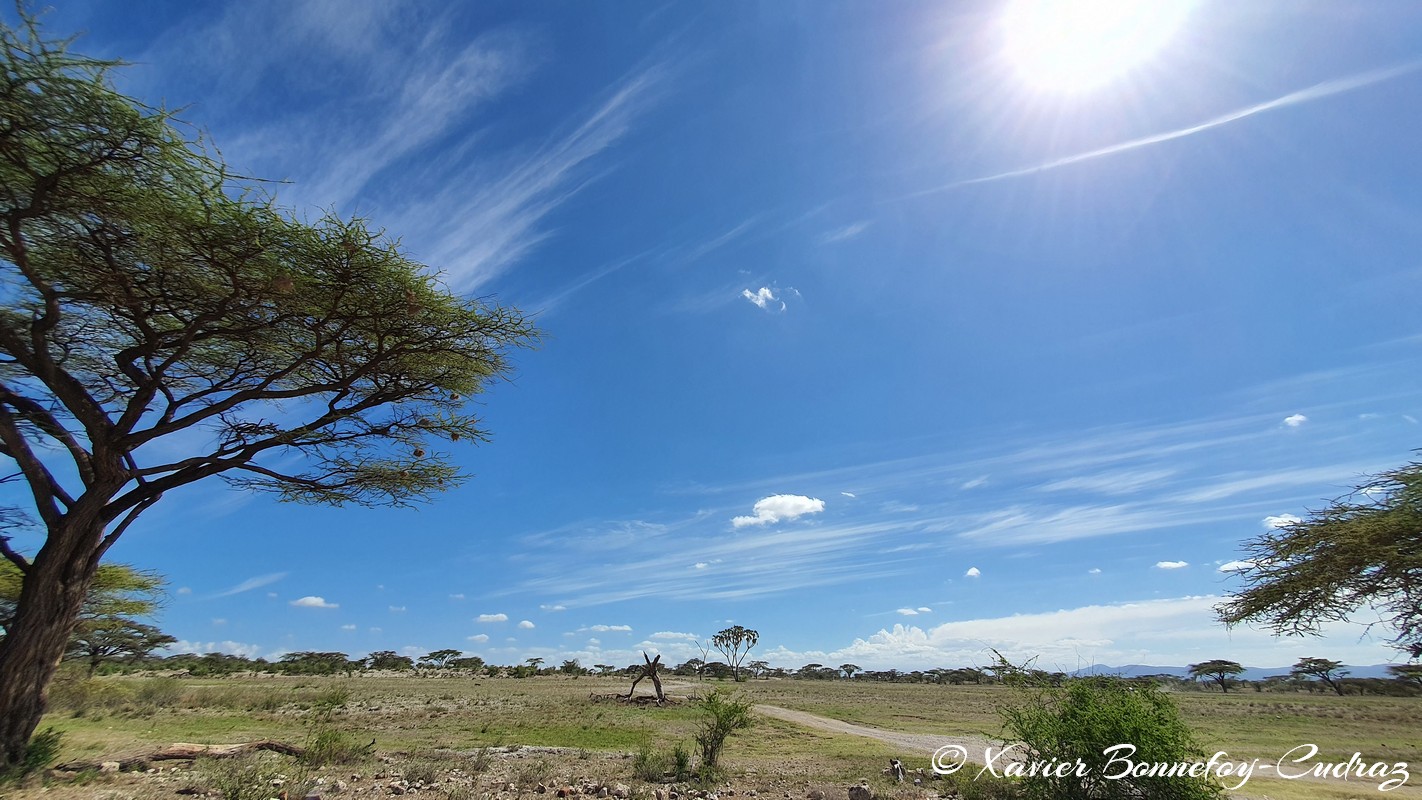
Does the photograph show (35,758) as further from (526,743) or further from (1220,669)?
(1220,669)

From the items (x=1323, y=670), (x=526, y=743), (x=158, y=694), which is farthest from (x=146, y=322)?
(x=1323, y=670)

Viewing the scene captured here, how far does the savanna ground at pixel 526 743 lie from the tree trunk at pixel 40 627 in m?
1.03

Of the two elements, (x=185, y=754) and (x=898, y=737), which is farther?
(x=898, y=737)

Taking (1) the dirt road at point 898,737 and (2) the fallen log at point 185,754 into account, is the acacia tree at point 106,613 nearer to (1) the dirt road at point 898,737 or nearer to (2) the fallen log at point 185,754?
(2) the fallen log at point 185,754

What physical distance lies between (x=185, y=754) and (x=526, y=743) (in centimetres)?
826

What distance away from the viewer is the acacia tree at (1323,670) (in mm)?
55625

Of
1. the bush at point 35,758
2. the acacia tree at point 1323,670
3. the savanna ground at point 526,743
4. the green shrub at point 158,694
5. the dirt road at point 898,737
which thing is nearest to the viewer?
the bush at point 35,758

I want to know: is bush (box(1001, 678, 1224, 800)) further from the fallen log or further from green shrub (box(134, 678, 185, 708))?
green shrub (box(134, 678, 185, 708))

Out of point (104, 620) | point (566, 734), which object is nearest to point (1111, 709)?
point (566, 734)

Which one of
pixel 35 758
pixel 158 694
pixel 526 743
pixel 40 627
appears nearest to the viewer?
pixel 35 758

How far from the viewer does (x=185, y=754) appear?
10031mm

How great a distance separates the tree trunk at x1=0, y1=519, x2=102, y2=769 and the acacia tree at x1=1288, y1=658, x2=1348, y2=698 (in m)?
81.6

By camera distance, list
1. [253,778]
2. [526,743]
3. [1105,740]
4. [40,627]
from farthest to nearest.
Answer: [526,743]
[40,627]
[1105,740]
[253,778]

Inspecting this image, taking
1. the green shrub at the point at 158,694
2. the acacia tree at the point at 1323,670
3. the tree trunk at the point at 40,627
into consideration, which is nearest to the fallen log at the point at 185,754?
the tree trunk at the point at 40,627
